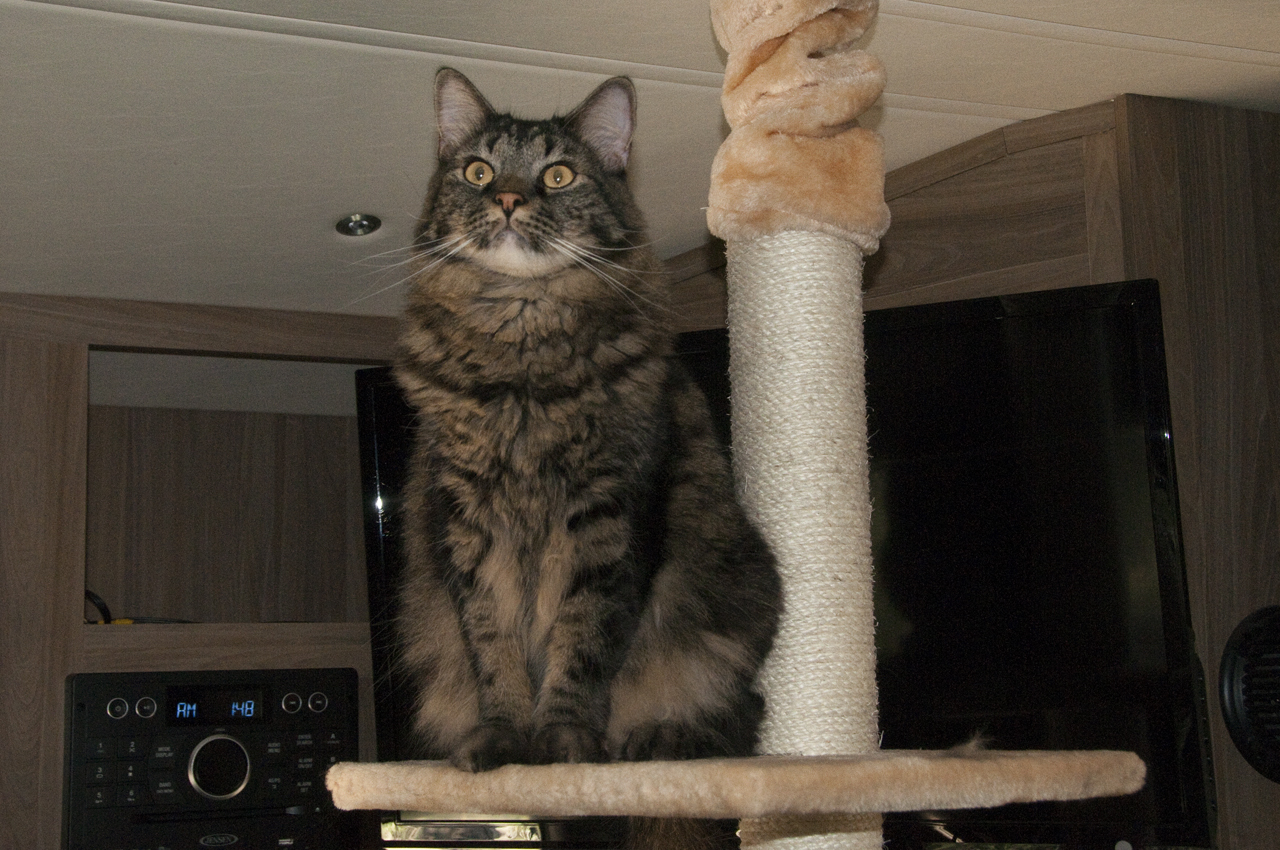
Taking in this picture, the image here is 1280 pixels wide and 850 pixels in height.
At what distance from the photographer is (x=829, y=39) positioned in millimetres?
1370

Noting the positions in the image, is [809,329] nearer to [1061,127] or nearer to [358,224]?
[1061,127]

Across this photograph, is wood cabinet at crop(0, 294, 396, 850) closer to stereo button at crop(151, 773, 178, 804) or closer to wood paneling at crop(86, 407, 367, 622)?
wood paneling at crop(86, 407, 367, 622)

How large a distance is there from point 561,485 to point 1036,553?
2.74ft

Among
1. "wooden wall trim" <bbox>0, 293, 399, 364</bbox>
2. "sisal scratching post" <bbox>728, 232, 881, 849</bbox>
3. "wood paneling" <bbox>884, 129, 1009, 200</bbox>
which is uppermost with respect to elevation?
"wood paneling" <bbox>884, 129, 1009, 200</bbox>

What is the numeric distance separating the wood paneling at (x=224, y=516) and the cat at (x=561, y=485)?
1.85 metres

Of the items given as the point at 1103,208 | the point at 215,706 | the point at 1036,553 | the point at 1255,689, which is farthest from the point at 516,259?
the point at 215,706

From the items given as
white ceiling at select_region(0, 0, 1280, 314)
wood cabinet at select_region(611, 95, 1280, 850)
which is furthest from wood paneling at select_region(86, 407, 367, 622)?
wood cabinet at select_region(611, 95, 1280, 850)

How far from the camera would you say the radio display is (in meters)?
2.44

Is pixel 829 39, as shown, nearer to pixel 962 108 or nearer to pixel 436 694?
pixel 962 108

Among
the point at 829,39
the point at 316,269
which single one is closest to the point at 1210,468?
the point at 829,39

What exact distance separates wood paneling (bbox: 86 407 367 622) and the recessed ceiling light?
1165 millimetres

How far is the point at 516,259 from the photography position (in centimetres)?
135

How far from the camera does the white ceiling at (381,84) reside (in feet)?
4.98

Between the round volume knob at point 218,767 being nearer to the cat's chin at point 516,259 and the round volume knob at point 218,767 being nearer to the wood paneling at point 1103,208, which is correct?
the cat's chin at point 516,259
